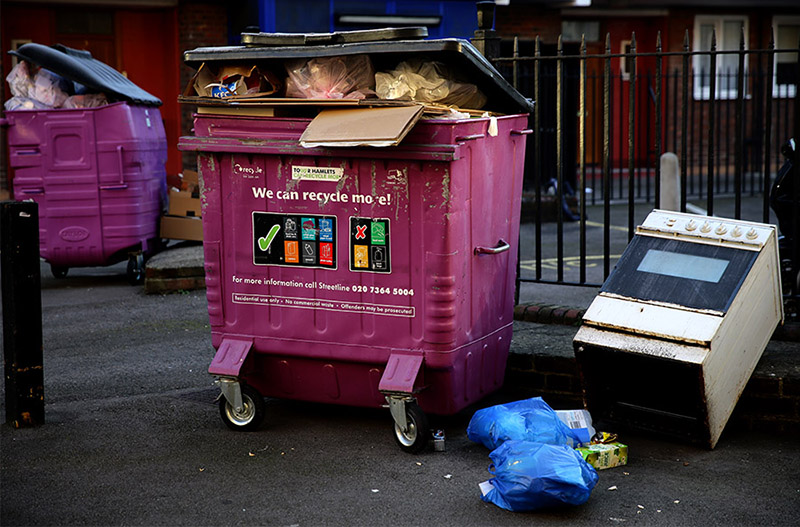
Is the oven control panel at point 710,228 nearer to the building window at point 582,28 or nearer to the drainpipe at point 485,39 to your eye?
the drainpipe at point 485,39

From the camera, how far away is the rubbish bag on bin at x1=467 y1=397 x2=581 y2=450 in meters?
4.37

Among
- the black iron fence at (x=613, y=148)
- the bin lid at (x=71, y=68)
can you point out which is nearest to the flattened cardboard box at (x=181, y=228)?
the bin lid at (x=71, y=68)

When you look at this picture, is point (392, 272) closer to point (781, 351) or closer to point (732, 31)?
point (781, 351)

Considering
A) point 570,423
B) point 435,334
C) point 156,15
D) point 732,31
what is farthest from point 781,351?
point 732,31

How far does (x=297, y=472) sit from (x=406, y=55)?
1.97m

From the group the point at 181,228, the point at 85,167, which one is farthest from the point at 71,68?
the point at 181,228

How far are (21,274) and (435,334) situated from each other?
1.98 meters

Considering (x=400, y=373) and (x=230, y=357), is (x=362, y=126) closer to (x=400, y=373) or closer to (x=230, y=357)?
(x=400, y=373)

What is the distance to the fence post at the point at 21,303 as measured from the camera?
15.7 feet

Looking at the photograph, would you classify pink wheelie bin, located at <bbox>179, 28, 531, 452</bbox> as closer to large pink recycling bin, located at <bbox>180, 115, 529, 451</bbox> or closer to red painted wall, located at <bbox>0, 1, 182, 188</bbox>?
large pink recycling bin, located at <bbox>180, 115, 529, 451</bbox>

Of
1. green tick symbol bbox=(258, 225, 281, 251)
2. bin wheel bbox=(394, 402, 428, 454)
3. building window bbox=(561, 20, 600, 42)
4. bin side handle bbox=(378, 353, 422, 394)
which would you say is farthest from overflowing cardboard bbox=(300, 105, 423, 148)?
building window bbox=(561, 20, 600, 42)

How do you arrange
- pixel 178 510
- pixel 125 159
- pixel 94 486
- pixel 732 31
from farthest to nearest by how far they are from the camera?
pixel 732 31 < pixel 125 159 < pixel 94 486 < pixel 178 510

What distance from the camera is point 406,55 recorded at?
479 centimetres

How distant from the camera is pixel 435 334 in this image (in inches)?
179
